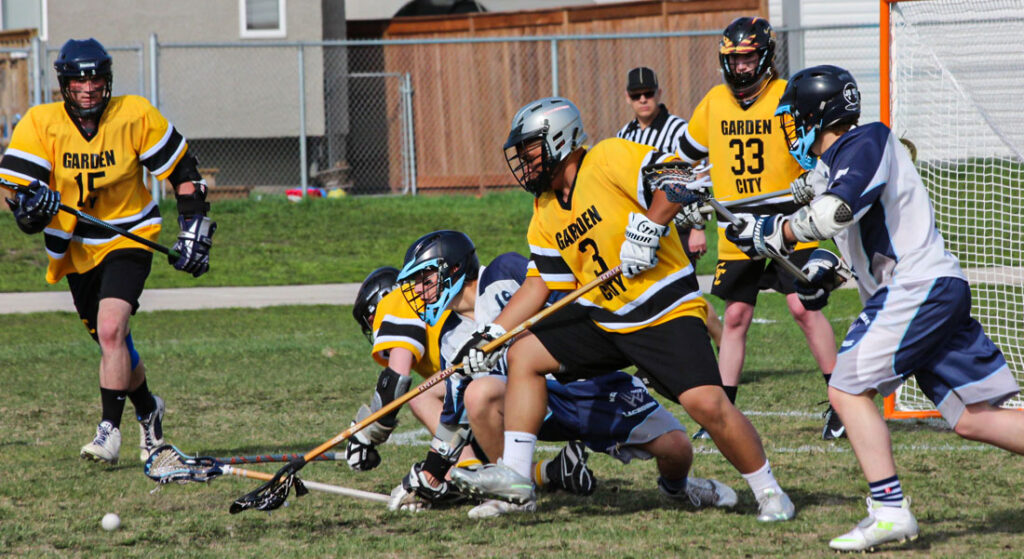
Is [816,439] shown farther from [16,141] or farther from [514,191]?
[514,191]

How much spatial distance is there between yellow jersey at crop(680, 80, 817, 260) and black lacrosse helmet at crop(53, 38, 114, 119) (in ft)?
10.2

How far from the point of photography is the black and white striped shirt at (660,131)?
9023mm

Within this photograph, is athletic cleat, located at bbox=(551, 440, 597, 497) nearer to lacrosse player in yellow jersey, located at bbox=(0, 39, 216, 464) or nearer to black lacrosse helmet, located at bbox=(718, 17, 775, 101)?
lacrosse player in yellow jersey, located at bbox=(0, 39, 216, 464)

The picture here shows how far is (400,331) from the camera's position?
5348mm

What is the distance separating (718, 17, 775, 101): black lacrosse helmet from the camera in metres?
6.53

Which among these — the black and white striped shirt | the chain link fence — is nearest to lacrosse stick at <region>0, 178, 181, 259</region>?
the black and white striped shirt

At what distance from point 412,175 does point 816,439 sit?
43.5 ft

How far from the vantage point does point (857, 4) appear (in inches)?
801

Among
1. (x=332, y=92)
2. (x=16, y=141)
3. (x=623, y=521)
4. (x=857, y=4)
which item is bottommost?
(x=623, y=521)

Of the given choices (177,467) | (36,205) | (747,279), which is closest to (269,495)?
(177,467)

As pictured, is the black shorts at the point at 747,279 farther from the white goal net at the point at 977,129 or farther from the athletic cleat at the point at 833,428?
the white goal net at the point at 977,129

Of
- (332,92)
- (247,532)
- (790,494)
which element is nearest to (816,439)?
(790,494)

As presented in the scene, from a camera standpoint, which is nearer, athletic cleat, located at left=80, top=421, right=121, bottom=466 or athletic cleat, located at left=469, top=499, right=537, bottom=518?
athletic cleat, located at left=469, top=499, right=537, bottom=518

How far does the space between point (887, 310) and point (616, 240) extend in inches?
43.3
